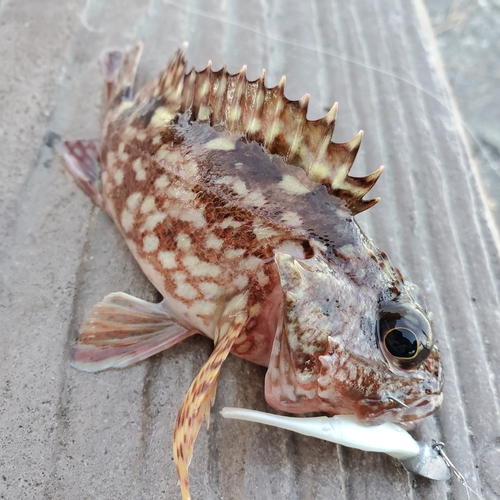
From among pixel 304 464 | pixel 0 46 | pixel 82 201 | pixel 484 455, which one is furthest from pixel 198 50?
pixel 484 455

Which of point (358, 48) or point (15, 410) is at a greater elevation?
point (358, 48)

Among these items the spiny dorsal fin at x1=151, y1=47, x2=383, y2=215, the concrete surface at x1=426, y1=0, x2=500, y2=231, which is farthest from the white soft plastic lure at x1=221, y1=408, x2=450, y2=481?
the concrete surface at x1=426, y1=0, x2=500, y2=231

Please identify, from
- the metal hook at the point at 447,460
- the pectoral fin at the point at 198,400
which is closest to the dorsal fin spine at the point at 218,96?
the pectoral fin at the point at 198,400

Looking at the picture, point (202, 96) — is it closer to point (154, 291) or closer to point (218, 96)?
point (218, 96)

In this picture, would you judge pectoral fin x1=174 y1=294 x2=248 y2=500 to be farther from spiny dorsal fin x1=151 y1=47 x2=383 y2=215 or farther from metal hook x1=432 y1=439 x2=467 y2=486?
metal hook x1=432 y1=439 x2=467 y2=486

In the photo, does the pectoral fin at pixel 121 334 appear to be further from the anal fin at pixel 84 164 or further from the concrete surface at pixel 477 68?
the concrete surface at pixel 477 68

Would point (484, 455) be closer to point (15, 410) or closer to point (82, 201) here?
point (15, 410)

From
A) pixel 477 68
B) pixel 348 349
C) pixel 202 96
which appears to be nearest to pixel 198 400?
pixel 348 349
